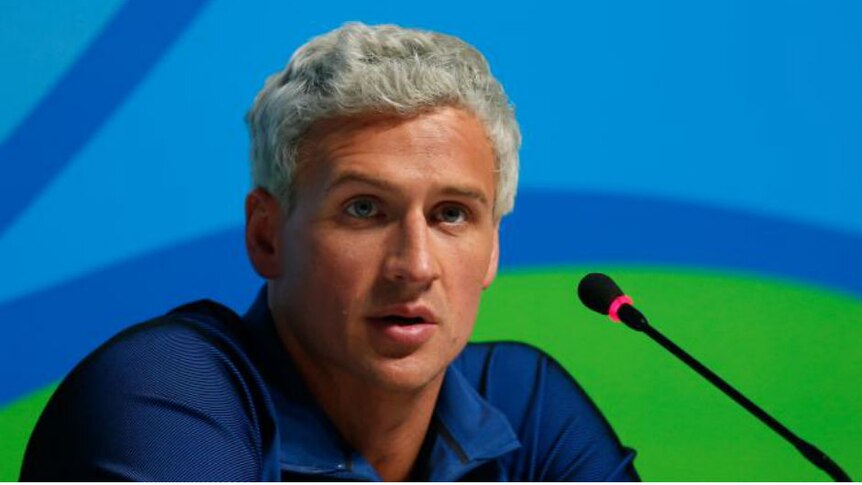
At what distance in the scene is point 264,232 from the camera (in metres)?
1.64

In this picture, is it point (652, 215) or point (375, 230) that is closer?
point (375, 230)

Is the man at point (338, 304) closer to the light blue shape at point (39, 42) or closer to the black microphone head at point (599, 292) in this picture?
the black microphone head at point (599, 292)

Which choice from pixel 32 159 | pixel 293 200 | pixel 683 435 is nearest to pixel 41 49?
pixel 32 159

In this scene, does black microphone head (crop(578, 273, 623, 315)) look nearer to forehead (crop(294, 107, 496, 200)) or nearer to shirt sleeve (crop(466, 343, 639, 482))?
forehead (crop(294, 107, 496, 200))

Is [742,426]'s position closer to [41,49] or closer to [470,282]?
[470,282]

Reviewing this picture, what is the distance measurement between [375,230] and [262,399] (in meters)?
0.24

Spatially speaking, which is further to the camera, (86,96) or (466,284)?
(86,96)

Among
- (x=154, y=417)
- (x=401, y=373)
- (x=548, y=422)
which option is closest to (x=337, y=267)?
(x=401, y=373)

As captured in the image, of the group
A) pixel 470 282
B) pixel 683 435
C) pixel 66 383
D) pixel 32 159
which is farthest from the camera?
pixel 683 435

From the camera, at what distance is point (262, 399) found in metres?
1.51

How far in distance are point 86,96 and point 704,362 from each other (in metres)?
1.17

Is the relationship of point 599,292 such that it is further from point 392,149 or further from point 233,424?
point 233,424

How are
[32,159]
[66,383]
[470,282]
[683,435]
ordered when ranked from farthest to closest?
[683,435] → [32,159] → [470,282] → [66,383]

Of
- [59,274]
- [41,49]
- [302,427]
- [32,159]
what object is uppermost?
[41,49]
